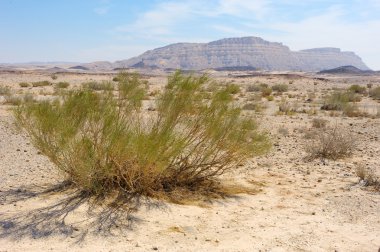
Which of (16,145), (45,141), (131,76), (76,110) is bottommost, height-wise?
(16,145)

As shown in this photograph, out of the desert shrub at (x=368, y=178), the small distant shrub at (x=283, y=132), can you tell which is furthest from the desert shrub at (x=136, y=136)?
the small distant shrub at (x=283, y=132)

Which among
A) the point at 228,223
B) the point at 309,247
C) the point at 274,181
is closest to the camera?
the point at 309,247

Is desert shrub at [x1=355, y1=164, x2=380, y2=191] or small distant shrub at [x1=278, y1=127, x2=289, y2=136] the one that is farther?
small distant shrub at [x1=278, y1=127, x2=289, y2=136]

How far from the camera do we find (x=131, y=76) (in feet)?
27.1

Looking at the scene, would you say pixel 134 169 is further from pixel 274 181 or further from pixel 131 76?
pixel 274 181

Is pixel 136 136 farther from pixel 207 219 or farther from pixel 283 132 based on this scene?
pixel 283 132

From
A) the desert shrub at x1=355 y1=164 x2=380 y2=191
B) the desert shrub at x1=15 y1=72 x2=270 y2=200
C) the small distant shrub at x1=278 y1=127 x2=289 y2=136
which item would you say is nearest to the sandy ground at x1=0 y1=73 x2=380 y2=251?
the desert shrub at x1=355 y1=164 x2=380 y2=191

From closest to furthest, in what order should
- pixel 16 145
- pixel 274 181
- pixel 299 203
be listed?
pixel 299 203, pixel 274 181, pixel 16 145

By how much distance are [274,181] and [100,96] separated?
380 cm

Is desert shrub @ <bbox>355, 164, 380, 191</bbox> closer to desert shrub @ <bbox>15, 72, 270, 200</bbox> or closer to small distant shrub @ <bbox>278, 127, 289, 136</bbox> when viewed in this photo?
desert shrub @ <bbox>15, 72, 270, 200</bbox>

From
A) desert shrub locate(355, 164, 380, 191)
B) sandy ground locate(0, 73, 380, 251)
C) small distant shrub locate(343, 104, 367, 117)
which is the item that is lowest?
small distant shrub locate(343, 104, 367, 117)

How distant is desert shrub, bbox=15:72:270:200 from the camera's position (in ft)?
23.9

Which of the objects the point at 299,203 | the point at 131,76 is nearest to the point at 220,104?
the point at 131,76

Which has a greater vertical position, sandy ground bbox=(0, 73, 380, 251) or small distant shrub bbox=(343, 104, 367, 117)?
sandy ground bbox=(0, 73, 380, 251)
